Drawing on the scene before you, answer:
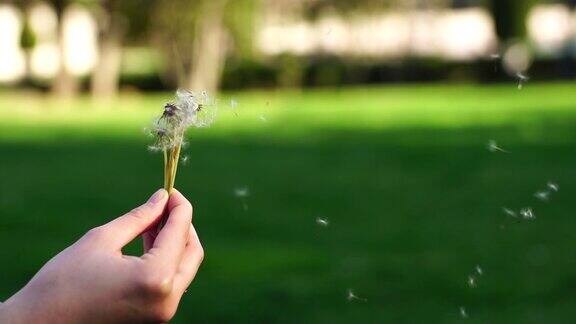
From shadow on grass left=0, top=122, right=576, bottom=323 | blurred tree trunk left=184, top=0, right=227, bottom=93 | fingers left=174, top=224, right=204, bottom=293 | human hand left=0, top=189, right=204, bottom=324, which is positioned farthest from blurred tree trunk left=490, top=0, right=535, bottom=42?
human hand left=0, top=189, right=204, bottom=324

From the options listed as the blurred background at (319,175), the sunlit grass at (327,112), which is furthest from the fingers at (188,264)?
the sunlit grass at (327,112)

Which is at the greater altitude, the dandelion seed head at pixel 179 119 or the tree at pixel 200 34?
the dandelion seed head at pixel 179 119

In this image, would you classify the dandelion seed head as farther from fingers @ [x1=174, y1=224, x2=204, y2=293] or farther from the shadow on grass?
the shadow on grass

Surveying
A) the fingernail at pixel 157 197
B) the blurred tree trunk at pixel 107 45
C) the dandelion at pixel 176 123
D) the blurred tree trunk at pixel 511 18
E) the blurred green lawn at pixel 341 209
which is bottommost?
the blurred tree trunk at pixel 107 45

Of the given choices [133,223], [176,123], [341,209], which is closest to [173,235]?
[133,223]

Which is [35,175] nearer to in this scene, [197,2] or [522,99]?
[522,99]

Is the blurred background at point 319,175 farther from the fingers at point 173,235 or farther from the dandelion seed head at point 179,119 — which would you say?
the fingers at point 173,235

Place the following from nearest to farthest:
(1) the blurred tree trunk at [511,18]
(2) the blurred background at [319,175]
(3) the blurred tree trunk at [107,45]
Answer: (2) the blurred background at [319,175], (3) the blurred tree trunk at [107,45], (1) the blurred tree trunk at [511,18]

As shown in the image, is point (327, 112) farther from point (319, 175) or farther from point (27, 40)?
point (27, 40)

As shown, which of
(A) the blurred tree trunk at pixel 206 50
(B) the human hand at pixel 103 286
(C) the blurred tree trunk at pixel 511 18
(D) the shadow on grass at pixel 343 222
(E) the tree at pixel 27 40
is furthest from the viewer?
(E) the tree at pixel 27 40
